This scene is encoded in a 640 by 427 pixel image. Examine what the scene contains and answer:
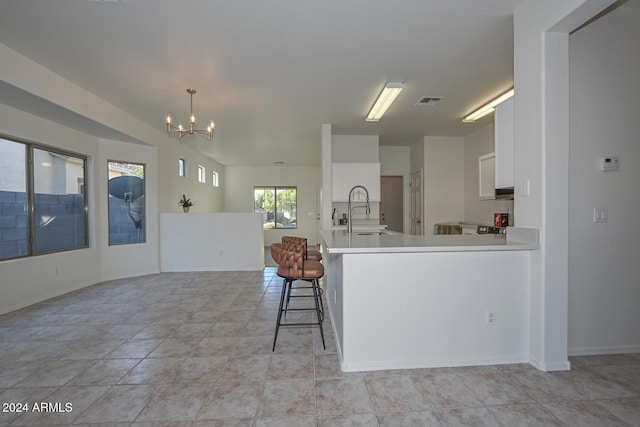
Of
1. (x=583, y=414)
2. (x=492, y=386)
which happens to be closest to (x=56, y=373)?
(x=492, y=386)

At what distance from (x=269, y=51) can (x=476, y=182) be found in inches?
186

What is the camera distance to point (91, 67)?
10.5ft

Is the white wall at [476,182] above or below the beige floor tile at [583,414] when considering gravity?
above

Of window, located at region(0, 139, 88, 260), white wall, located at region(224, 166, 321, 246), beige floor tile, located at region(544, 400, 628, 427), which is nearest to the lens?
beige floor tile, located at region(544, 400, 628, 427)

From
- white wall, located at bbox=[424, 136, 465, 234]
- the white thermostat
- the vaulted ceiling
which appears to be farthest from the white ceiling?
white wall, located at bbox=[424, 136, 465, 234]

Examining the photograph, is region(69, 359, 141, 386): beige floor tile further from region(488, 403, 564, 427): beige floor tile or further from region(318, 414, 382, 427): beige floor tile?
region(488, 403, 564, 427): beige floor tile

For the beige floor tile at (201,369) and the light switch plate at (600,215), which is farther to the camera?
the light switch plate at (600,215)

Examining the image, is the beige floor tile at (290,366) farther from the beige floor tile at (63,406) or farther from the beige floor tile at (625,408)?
the beige floor tile at (625,408)

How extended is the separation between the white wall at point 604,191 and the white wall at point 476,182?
8.39 ft

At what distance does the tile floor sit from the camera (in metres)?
1.73

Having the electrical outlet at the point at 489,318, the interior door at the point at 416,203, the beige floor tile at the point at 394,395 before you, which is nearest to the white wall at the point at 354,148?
the interior door at the point at 416,203

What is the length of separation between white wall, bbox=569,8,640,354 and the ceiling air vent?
1.85 meters

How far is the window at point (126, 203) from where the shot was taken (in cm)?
518

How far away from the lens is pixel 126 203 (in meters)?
5.36
